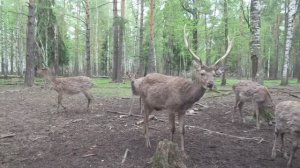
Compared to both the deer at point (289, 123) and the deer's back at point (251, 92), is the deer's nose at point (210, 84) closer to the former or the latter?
the deer at point (289, 123)

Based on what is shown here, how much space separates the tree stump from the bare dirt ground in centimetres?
37

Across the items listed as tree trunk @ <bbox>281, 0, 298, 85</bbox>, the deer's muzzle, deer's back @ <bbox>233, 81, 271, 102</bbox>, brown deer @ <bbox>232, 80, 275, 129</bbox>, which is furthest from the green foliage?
the deer's muzzle

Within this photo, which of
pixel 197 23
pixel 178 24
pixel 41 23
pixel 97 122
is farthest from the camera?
Answer: pixel 41 23

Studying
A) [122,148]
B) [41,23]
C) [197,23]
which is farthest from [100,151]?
[41,23]

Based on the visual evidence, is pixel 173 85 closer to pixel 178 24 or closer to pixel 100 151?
pixel 100 151

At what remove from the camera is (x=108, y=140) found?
21.6 feet

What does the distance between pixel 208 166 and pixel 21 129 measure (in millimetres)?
4665

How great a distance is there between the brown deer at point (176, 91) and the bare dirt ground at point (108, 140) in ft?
2.06

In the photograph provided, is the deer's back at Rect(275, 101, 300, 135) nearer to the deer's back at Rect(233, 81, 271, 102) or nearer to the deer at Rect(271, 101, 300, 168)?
the deer at Rect(271, 101, 300, 168)

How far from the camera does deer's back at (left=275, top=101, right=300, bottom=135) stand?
5397 millimetres

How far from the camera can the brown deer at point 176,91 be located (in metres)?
5.79

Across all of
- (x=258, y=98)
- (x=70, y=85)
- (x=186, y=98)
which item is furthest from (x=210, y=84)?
(x=70, y=85)

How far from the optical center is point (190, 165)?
5191mm

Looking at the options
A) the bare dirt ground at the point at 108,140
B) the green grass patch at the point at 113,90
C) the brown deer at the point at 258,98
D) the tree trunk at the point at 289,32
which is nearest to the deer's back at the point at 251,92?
the brown deer at the point at 258,98
